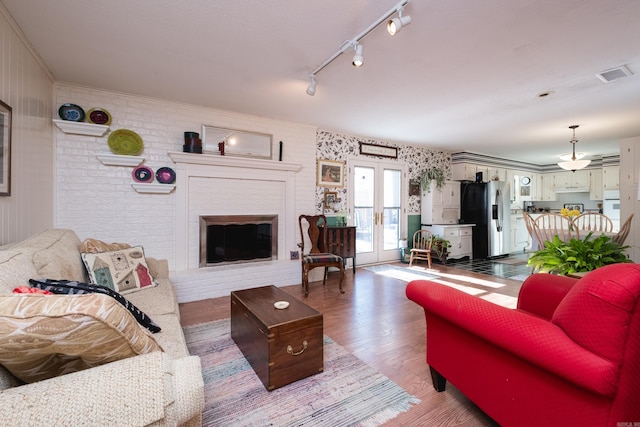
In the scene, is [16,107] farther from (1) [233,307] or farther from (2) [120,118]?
(1) [233,307]

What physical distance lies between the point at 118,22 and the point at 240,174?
216cm

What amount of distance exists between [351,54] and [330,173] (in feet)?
8.66

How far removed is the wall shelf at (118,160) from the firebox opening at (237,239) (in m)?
0.99

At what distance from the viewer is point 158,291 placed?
7.93 ft

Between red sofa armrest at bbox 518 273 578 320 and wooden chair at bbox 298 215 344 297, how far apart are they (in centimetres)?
218

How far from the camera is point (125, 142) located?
10.9 ft

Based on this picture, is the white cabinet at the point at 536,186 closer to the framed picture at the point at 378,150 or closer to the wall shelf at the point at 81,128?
the framed picture at the point at 378,150

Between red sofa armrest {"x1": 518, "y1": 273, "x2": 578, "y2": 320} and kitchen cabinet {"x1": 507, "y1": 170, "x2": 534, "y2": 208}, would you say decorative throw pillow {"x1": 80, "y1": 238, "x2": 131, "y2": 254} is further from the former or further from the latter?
kitchen cabinet {"x1": 507, "y1": 170, "x2": 534, "y2": 208}

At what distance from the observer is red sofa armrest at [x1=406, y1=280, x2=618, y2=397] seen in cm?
93

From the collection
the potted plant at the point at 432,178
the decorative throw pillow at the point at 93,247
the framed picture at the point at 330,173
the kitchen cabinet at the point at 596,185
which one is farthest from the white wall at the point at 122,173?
the kitchen cabinet at the point at 596,185

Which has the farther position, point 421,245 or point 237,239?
point 421,245

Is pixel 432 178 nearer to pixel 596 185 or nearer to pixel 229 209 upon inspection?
pixel 229 209

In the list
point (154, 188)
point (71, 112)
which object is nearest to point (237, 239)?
point (154, 188)

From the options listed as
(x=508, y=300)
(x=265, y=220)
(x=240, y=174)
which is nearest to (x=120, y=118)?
(x=240, y=174)
